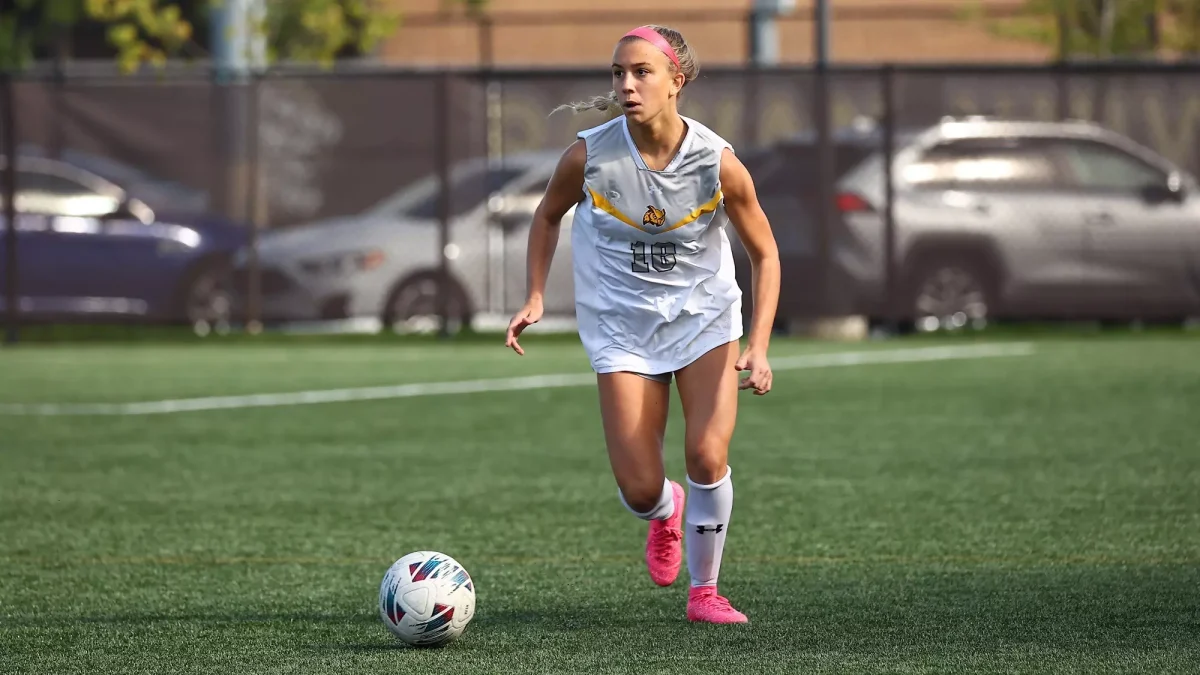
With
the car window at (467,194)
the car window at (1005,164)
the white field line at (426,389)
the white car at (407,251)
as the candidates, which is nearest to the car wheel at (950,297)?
the car window at (1005,164)

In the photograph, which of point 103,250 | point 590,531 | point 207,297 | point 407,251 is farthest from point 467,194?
point 590,531

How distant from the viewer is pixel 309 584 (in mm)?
6566

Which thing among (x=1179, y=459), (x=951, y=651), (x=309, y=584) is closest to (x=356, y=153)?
(x=1179, y=459)

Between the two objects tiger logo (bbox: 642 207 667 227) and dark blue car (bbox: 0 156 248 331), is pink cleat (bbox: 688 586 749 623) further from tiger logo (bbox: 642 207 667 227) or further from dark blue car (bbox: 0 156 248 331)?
dark blue car (bbox: 0 156 248 331)

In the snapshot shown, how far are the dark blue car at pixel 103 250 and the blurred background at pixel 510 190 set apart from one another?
0.02 m

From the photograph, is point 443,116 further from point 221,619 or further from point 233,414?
point 221,619

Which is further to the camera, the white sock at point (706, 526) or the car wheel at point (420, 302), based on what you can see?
the car wheel at point (420, 302)

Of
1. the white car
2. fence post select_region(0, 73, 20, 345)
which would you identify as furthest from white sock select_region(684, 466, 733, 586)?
fence post select_region(0, 73, 20, 345)

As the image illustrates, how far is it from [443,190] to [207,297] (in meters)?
2.32

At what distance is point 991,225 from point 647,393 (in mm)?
12263

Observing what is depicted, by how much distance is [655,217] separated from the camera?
597cm

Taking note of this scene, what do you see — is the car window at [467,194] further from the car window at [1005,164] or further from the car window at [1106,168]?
the car window at [1106,168]

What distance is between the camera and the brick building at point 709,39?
105 feet

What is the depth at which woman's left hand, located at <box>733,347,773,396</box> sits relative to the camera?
5671 mm
